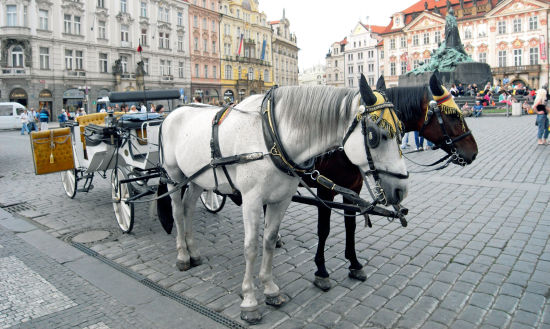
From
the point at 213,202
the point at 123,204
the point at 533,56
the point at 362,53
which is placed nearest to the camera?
the point at 123,204

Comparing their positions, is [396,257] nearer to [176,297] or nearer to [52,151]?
[176,297]

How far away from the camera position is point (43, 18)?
38031mm

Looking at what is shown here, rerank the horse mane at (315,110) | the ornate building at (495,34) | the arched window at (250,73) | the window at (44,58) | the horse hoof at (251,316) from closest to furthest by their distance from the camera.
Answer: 1. the horse mane at (315,110)
2. the horse hoof at (251,316)
3. the window at (44,58)
4. the ornate building at (495,34)
5. the arched window at (250,73)

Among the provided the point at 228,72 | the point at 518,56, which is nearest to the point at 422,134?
the point at 228,72

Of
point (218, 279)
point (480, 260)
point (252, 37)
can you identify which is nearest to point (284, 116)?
point (218, 279)

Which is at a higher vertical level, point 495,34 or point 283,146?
point 495,34

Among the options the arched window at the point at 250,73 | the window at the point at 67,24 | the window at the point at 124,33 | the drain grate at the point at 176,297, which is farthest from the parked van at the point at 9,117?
the arched window at the point at 250,73

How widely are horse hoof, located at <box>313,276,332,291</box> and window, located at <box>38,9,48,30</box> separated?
42243 mm

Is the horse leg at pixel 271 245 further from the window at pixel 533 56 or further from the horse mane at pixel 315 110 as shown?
the window at pixel 533 56

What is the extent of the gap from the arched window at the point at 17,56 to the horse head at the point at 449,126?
4117 cm

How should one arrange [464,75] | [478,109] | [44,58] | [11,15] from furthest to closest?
[44,58] → [11,15] → [464,75] → [478,109]

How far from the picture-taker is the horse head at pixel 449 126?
3.99 meters

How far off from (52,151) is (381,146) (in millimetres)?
6333

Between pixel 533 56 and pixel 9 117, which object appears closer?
pixel 9 117
